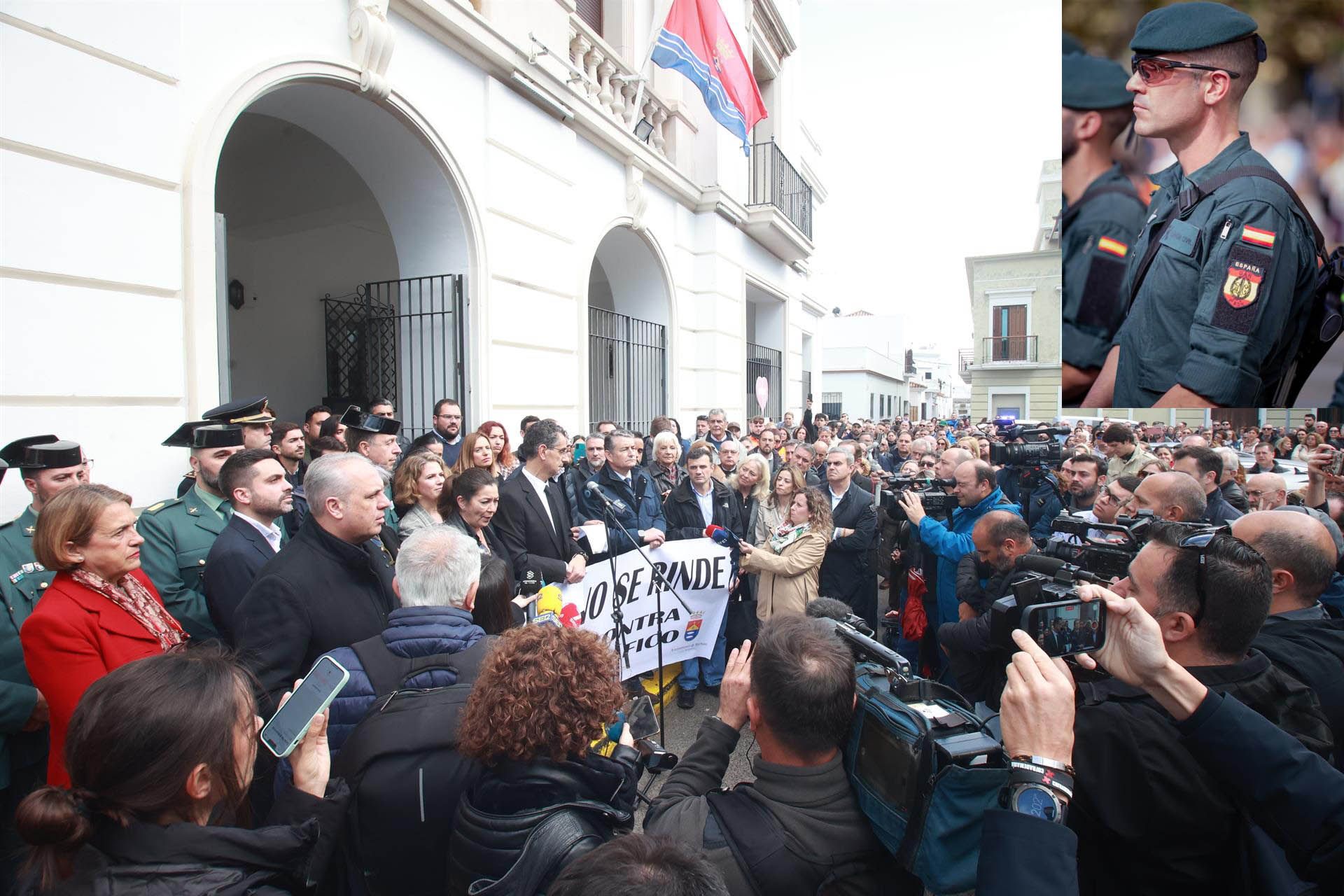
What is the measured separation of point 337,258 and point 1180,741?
10.0 metres

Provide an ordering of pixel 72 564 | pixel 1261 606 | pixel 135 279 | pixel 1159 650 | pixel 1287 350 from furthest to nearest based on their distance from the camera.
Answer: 1. pixel 135 279
2. pixel 1287 350
3. pixel 72 564
4. pixel 1261 606
5. pixel 1159 650

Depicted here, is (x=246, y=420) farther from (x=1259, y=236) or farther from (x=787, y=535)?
(x=1259, y=236)

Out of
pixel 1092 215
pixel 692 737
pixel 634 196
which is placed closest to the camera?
Answer: pixel 1092 215

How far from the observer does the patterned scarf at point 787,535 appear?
15.1 ft

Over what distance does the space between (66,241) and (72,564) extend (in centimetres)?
230

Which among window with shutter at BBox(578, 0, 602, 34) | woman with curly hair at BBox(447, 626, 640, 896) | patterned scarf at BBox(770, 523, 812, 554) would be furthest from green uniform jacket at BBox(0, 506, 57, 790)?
window with shutter at BBox(578, 0, 602, 34)

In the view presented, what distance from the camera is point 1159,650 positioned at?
1429mm

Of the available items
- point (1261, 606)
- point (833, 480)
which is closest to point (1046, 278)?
point (833, 480)

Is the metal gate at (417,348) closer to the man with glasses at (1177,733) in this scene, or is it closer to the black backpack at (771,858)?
the black backpack at (771,858)

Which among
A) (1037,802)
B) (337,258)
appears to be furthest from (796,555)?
(337,258)

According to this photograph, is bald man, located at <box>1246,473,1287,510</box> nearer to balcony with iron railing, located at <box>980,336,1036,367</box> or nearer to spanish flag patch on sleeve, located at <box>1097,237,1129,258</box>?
spanish flag patch on sleeve, located at <box>1097,237,1129,258</box>

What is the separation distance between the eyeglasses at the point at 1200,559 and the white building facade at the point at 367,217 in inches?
191

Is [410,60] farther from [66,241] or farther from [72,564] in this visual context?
[72,564]

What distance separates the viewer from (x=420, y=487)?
12.7 feet
